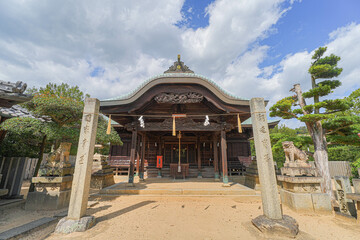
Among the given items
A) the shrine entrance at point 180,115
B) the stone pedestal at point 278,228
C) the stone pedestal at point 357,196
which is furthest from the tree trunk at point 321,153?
the stone pedestal at point 278,228

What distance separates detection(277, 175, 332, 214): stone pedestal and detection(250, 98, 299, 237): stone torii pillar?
6.51ft

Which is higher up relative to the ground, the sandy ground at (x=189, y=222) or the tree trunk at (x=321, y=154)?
the tree trunk at (x=321, y=154)

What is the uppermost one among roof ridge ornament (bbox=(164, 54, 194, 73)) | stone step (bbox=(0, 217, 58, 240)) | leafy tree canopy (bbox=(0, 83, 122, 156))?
roof ridge ornament (bbox=(164, 54, 194, 73))

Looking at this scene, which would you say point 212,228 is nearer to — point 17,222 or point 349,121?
point 17,222

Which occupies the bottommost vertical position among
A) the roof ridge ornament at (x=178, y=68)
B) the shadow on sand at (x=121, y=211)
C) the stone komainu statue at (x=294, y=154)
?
the shadow on sand at (x=121, y=211)

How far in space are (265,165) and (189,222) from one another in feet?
9.19

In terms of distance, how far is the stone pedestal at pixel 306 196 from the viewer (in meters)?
5.25

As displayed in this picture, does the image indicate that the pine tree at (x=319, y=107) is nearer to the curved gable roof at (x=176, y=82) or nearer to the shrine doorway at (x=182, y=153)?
the curved gable roof at (x=176, y=82)

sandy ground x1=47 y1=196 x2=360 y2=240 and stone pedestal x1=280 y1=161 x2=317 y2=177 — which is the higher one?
stone pedestal x1=280 y1=161 x2=317 y2=177

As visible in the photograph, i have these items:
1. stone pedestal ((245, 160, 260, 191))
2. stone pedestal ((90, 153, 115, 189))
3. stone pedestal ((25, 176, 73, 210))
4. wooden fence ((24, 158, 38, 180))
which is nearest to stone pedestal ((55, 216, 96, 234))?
stone pedestal ((25, 176, 73, 210))

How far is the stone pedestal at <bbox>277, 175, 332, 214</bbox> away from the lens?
525 centimetres

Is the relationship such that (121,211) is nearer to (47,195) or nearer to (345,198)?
(47,195)

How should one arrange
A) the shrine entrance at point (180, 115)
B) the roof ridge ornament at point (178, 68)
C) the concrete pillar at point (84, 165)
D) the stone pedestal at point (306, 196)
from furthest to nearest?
the roof ridge ornament at point (178, 68), the shrine entrance at point (180, 115), the stone pedestal at point (306, 196), the concrete pillar at point (84, 165)

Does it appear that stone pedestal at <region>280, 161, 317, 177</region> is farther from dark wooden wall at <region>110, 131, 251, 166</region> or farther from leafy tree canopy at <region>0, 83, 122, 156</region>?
dark wooden wall at <region>110, 131, 251, 166</region>
